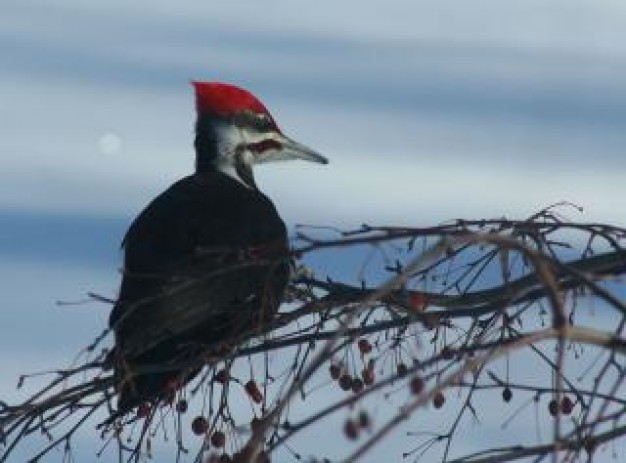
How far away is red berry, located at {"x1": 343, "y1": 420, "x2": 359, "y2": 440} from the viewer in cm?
266

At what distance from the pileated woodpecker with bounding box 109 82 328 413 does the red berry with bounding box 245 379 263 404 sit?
20cm

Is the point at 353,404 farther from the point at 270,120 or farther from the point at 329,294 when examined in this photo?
the point at 270,120

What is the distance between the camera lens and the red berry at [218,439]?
185 inches

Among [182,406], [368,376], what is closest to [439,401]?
[368,376]

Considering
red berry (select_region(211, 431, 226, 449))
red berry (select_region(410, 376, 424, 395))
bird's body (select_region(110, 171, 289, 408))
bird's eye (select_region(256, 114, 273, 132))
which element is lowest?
red berry (select_region(211, 431, 226, 449))

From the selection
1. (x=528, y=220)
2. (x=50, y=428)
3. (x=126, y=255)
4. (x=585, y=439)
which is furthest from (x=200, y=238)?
(x=585, y=439)

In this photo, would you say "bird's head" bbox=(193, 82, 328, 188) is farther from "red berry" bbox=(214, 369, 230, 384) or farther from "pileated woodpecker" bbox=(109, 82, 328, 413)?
"red berry" bbox=(214, 369, 230, 384)

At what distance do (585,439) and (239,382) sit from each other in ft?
5.95

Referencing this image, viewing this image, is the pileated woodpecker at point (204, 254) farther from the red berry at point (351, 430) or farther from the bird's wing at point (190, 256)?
the red berry at point (351, 430)

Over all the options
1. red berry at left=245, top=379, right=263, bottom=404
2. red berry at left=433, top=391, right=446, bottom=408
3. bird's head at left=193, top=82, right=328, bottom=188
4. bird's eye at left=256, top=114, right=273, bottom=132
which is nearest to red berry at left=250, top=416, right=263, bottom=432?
red berry at left=245, top=379, right=263, bottom=404

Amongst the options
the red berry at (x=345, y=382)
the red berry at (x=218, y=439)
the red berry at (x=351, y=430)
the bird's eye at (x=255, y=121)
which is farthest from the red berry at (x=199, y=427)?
the bird's eye at (x=255, y=121)

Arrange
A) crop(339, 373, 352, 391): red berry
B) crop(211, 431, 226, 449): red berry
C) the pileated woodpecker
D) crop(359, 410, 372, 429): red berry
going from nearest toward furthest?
crop(359, 410, 372, 429): red berry < crop(211, 431, 226, 449): red berry < the pileated woodpecker < crop(339, 373, 352, 391): red berry

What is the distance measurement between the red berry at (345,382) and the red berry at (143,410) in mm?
684

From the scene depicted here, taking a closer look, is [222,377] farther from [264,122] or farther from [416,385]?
[264,122]
